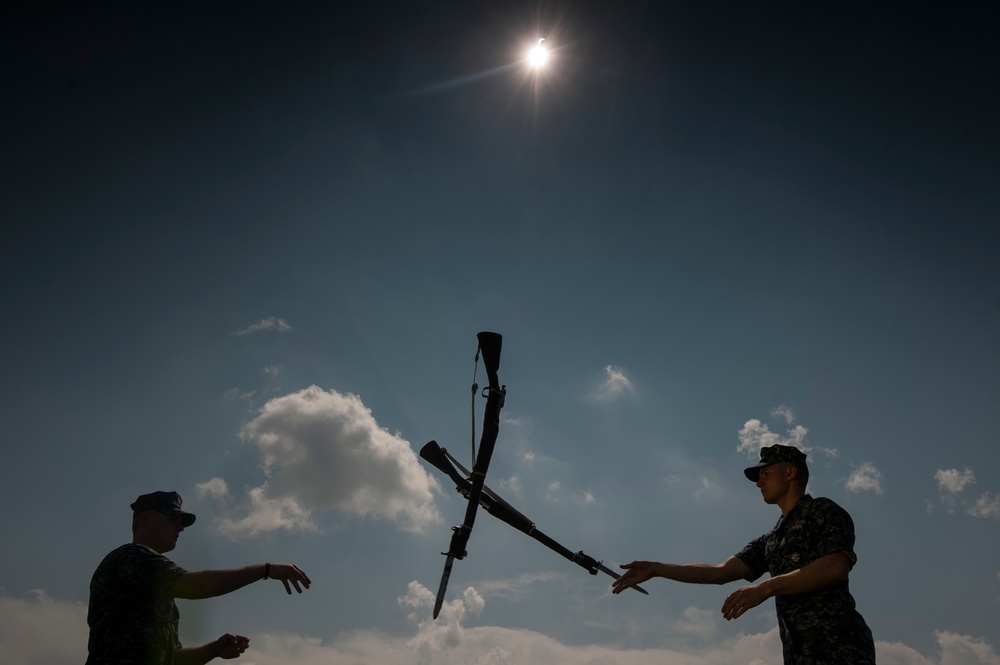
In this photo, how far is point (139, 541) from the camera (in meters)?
7.99

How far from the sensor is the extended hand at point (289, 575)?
23.6 feet

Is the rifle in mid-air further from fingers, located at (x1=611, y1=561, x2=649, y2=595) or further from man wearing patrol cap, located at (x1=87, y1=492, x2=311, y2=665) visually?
man wearing patrol cap, located at (x1=87, y1=492, x2=311, y2=665)

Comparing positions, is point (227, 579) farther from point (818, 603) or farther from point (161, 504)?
point (818, 603)

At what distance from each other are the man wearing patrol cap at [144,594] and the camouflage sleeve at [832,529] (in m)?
5.45

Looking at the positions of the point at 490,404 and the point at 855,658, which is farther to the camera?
the point at 490,404

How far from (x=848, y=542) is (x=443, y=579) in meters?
4.19

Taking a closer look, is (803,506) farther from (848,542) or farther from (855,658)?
(855,658)

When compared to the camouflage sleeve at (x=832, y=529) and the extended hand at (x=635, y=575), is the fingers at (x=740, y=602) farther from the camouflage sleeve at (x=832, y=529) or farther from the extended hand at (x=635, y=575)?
the extended hand at (x=635, y=575)

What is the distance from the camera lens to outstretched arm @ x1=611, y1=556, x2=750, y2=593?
25.7 ft

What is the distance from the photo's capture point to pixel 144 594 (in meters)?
7.18

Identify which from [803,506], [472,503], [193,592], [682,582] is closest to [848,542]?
[803,506]

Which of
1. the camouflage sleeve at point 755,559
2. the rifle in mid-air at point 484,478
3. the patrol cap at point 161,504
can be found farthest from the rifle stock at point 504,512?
the patrol cap at point 161,504

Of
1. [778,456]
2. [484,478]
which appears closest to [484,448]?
[484,478]

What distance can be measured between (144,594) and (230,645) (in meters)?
1.80
